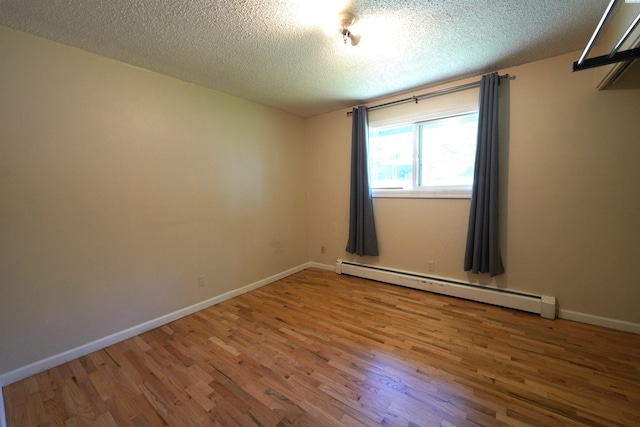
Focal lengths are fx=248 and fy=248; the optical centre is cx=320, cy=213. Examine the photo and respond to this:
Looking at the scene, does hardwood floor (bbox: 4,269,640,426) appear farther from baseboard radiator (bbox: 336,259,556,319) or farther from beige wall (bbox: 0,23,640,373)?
beige wall (bbox: 0,23,640,373)

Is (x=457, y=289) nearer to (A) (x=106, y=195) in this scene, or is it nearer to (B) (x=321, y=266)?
(B) (x=321, y=266)

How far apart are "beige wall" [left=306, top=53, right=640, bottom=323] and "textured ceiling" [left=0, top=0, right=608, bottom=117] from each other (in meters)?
0.34

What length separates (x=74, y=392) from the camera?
1.62 meters

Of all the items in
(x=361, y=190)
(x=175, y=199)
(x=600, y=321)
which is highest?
(x=361, y=190)

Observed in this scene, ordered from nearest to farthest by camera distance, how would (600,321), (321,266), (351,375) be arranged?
(351,375) < (600,321) < (321,266)

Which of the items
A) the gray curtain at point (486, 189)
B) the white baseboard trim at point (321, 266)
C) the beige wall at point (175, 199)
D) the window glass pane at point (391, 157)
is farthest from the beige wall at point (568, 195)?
the white baseboard trim at point (321, 266)

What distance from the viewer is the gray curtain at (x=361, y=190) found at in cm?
338

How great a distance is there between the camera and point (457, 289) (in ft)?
9.27

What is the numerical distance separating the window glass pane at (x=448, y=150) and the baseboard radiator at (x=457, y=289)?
116 cm

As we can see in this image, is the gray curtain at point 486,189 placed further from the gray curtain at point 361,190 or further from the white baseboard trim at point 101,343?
the white baseboard trim at point 101,343

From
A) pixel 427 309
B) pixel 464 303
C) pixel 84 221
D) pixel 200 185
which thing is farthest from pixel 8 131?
pixel 464 303

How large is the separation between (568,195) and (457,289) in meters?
1.37

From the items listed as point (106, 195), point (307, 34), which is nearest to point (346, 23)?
point (307, 34)

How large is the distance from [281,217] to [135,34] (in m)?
2.47
